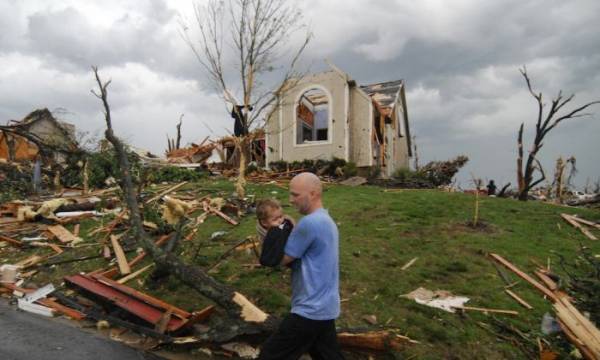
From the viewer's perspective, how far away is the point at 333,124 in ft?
56.9

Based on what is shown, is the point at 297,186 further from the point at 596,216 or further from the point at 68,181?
the point at 68,181

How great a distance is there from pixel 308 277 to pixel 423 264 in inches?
169

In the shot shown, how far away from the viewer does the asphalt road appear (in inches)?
146

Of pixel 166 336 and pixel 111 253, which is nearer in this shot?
pixel 166 336

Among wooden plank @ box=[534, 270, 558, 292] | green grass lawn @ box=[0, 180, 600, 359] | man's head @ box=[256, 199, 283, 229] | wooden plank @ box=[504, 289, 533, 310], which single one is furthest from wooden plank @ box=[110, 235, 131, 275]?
wooden plank @ box=[534, 270, 558, 292]

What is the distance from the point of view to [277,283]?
536cm

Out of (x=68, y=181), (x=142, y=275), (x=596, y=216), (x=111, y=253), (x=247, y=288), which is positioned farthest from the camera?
(x=68, y=181)

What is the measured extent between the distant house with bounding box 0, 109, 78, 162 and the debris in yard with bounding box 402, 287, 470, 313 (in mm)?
14139

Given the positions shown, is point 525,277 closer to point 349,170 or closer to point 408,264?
point 408,264


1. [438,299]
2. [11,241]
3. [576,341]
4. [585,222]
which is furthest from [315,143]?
[576,341]

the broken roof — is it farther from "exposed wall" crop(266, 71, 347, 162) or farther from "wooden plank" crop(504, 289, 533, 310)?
"wooden plank" crop(504, 289, 533, 310)

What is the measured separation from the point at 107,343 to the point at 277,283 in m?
2.29

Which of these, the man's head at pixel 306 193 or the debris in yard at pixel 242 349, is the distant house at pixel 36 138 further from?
the man's head at pixel 306 193

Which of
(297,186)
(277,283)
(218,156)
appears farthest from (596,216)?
(218,156)
